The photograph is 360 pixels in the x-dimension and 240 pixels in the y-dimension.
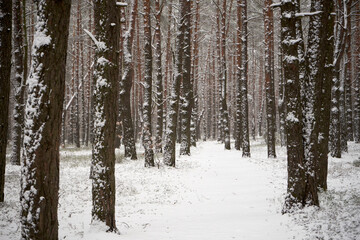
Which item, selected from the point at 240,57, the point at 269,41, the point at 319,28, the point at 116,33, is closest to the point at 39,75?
the point at 116,33

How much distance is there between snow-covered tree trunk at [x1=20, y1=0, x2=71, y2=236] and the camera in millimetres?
3225

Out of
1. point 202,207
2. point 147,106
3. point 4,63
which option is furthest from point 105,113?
point 147,106

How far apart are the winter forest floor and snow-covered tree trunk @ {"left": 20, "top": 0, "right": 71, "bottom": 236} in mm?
1272

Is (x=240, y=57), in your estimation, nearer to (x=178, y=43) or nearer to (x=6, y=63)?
(x=178, y=43)

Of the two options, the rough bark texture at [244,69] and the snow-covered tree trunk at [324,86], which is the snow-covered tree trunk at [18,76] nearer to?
the snow-covered tree trunk at [324,86]

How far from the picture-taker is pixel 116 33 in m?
4.60

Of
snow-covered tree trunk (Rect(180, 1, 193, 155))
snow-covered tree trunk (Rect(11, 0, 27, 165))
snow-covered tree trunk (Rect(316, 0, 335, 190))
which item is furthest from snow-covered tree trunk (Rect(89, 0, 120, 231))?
snow-covered tree trunk (Rect(180, 1, 193, 155))

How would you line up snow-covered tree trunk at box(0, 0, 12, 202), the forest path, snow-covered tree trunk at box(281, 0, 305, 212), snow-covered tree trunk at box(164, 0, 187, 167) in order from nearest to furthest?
the forest path
snow-covered tree trunk at box(281, 0, 305, 212)
snow-covered tree trunk at box(0, 0, 12, 202)
snow-covered tree trunk at box(164, 0, 187, 167)

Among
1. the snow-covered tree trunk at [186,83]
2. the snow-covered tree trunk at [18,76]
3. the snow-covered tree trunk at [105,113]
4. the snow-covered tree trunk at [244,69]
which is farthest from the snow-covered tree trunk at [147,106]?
the snow-covered tree trunk at [244,69]

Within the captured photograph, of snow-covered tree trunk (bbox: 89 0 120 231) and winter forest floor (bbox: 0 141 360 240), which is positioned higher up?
snow-covered tree trunk (bbox: 89 0 120 231)

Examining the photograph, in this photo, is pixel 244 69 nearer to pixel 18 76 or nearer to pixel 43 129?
pixel 18 76

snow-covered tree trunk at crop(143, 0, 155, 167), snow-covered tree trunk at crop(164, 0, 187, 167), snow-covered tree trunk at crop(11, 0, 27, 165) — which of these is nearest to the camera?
snow-covered tree trunk at crop(11, 0, 27, 165)

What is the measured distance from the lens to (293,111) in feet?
Result: 18.2

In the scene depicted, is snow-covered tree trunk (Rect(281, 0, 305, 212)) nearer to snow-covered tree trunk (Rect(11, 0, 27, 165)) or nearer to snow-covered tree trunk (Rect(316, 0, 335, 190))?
snow-covered tree trunk (Rect(316, 0, 335, 190))
